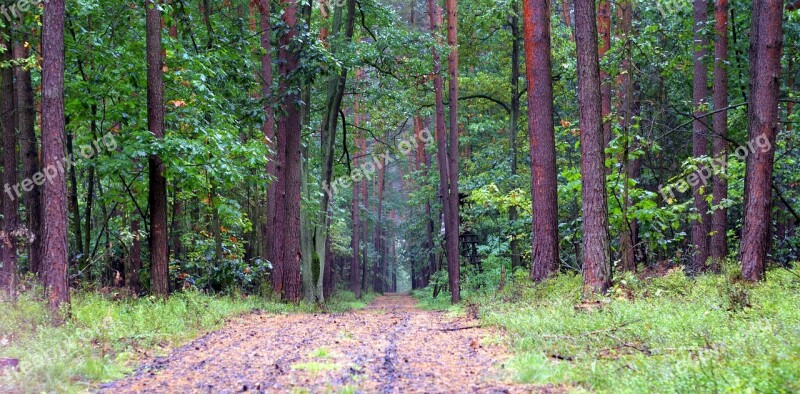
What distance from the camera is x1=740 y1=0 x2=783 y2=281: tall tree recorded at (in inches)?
367

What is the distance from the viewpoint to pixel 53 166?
789cm

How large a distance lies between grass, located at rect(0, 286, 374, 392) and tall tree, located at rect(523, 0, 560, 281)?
648cm

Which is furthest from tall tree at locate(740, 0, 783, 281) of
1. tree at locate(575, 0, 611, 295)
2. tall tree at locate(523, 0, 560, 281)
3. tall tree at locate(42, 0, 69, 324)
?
tall tree at locate(42, 0, 69, 324)

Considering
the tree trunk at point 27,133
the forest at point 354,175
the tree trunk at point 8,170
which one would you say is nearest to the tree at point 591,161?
the forest at point 354,175

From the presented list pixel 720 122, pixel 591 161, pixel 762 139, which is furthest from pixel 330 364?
pixel 720 122

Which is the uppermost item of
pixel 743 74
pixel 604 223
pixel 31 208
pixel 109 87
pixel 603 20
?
pixel 603 20

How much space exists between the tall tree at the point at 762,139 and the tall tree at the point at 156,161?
33.9ft

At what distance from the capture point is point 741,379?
3.95 metres

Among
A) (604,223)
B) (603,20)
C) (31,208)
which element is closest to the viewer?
(604,223)

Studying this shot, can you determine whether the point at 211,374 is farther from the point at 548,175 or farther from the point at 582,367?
the point at 548,175

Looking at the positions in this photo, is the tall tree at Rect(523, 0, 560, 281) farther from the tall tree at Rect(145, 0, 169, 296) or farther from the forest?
the tall tree at Rect(145, 0, 169, 296)

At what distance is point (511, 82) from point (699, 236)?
8.99 metres

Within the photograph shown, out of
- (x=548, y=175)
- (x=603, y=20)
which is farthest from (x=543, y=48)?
(x=603, y=20)

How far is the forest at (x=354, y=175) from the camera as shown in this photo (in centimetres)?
564
